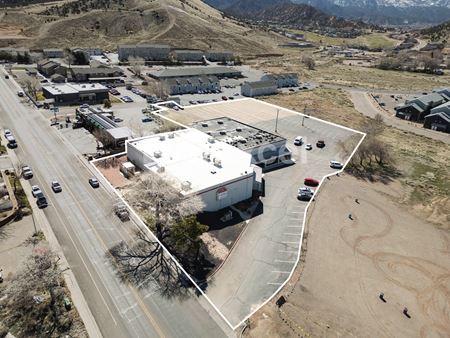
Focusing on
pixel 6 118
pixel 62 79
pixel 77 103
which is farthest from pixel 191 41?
pixel 6 118

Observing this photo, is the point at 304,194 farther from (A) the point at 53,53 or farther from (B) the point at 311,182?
(A) the point at 53,53

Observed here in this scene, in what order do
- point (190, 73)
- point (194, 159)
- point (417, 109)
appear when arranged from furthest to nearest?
point (190, 73), point (417, 109), point (194, 159)

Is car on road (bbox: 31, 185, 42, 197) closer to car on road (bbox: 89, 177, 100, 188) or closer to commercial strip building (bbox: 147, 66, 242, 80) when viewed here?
car on road (bbox: 89, 177, 100, 188)

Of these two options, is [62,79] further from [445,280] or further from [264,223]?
[445,280]

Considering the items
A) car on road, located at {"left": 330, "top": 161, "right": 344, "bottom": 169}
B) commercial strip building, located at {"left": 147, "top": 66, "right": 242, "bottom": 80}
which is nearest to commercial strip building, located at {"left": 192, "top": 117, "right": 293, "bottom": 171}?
car on road, located at {"left": 330, "top": 161, "right": 344, "bottom": 169}

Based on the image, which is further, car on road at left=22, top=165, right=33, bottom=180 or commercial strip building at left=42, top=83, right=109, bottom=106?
commercial strip building at left=42, top=83, right=109, bottom=106

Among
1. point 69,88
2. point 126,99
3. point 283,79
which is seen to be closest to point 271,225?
point 126,99

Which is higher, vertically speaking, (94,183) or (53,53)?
(53,53)

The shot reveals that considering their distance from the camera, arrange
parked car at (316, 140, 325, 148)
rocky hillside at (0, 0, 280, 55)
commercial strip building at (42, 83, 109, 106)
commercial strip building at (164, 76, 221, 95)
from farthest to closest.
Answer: rocky hillside at (0, 0, 280, 55), commercial strip building at (164, 76, 221, 95), commercial strip building at (42, 83, 109, 106), parked car at (316, 140, 325, 148)
